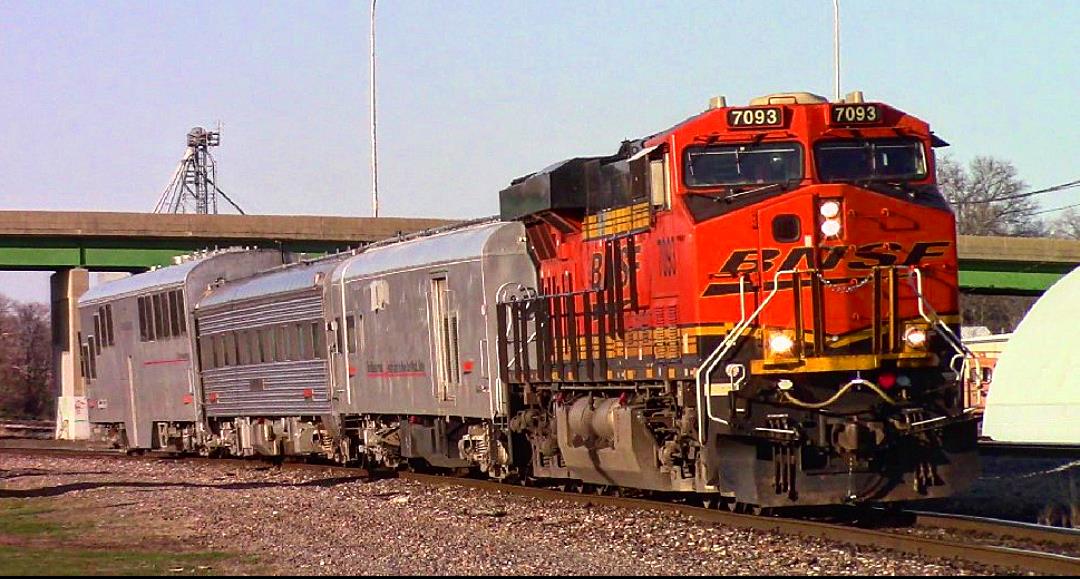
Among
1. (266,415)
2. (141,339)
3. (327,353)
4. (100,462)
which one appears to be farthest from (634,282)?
(141,339)

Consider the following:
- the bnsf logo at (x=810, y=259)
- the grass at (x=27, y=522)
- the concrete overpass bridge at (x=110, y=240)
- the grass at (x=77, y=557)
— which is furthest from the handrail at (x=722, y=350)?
the concrete overpass bridge at (x=110, y=240)

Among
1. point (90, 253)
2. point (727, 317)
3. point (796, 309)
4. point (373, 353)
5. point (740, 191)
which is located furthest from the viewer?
point (90, 253)

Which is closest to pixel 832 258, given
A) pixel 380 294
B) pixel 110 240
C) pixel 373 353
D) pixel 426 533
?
pixel 426 533

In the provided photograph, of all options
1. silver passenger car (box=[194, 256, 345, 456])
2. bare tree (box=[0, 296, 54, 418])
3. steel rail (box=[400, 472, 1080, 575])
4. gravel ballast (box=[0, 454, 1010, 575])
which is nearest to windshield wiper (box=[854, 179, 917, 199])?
steel rail (box=[400, 472, 1080, 575])

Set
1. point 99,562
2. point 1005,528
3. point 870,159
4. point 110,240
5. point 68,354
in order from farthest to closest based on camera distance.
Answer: point 68,354, point 110,240, point 870,159, point 1005,528, point 99,562

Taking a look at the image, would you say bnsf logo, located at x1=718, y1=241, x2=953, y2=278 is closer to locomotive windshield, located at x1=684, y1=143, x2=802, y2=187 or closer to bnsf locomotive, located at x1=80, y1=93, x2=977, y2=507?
bnsf locomotive, located at x1=80, y1=93, x2=977, y2=507

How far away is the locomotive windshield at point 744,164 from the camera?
15.5m

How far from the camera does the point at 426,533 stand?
1570 centimetres

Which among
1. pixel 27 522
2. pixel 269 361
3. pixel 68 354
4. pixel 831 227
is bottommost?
pixel 27 522

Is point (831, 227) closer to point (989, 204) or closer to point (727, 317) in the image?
point (727, 317)

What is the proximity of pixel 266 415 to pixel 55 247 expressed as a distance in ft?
83.0

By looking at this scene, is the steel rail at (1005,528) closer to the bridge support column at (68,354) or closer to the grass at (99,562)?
the grass at (99,562)

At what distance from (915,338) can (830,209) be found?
1534mm

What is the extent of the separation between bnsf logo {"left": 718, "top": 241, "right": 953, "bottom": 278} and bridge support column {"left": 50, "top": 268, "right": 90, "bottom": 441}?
3705 centimetres
